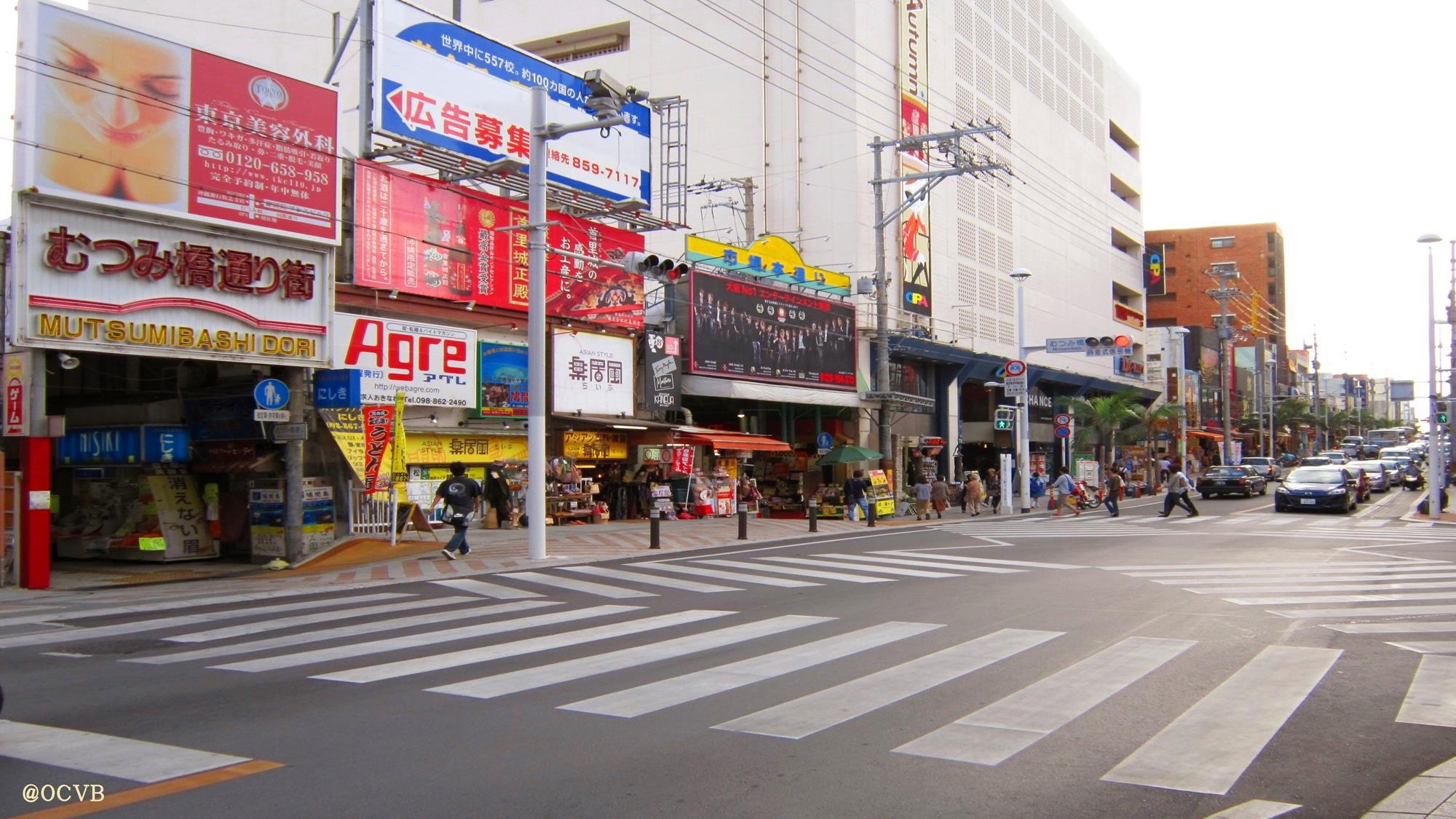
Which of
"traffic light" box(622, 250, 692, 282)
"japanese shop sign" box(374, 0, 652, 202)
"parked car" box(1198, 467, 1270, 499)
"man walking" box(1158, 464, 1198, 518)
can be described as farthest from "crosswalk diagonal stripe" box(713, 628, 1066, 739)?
"parked car" box(1198, 467, 1270, 499)

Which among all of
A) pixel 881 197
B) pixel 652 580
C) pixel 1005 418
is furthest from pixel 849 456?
pixel 652 580

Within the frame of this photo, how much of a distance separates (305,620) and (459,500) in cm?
648

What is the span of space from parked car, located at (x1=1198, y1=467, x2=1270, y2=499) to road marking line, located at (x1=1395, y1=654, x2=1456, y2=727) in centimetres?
3720

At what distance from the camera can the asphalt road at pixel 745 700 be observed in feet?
18.5

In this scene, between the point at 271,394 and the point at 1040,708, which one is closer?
the point at 1040,708

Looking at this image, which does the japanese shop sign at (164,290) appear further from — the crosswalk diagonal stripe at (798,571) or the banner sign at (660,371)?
the banner sign at (660,371)

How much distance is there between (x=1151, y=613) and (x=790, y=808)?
7.98m

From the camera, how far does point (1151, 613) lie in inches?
472

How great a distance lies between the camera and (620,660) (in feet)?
30.3

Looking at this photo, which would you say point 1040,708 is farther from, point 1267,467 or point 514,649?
point 1267,467

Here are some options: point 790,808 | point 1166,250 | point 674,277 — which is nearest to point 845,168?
point 674,277

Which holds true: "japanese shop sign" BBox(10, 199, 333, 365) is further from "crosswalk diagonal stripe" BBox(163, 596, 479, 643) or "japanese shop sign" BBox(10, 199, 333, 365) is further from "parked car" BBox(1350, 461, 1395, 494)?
A: "parked car" BBox(1350, 461, 1395, 494)

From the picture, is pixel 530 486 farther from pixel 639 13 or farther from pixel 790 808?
pixel 639 13

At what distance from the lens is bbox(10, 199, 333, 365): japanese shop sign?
50.0 ft
